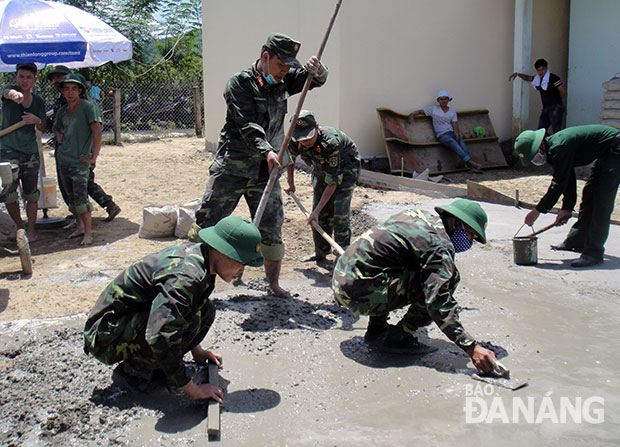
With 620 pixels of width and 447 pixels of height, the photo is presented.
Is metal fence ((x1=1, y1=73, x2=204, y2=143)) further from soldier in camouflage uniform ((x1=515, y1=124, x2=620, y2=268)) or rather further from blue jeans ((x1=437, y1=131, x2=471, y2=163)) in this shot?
soldier in camouflage uniform ((x1=515, y1=124, x2=620, y2=268))

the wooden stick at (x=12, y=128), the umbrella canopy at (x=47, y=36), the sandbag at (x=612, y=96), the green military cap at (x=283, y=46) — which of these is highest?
the umbrella canopy at (x=47, y=36)

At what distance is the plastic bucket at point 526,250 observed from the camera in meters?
5.82

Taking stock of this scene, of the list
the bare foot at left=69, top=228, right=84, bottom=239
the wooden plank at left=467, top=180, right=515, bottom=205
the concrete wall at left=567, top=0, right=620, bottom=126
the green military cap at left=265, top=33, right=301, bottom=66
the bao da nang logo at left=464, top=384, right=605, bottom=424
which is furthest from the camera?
the concrete wall at left=567, top=0, right=620, bottom=126

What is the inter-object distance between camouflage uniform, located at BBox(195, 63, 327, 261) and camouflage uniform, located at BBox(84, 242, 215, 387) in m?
1.59

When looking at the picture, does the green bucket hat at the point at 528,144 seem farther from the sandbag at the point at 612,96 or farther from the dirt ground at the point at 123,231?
the sandbag at the point at 612,96

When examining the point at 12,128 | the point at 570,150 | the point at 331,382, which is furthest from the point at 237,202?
the point at 12,128

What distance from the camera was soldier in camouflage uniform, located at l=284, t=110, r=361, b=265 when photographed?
5480 millimetres

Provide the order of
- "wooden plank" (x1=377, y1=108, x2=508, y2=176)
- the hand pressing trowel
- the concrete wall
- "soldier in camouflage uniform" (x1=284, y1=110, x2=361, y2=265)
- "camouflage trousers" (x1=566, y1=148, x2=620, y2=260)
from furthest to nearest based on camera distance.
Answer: the concrete wall
"wooden plank" (x1=377, y1=108, x2=508, y2=176)
"camouflage trousers" (x1=566, y1=148, x2=620, y2=260)
"soldier in camouflage uniform" (x1=284, y1=110, x2=361, y2=265)
the hand pressing trowel

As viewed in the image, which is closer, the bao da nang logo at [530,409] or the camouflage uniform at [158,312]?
the camouflage uniform at [158,312]

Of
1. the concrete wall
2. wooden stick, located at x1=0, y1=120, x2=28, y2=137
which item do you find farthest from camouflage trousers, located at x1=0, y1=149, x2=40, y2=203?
the concrete wall

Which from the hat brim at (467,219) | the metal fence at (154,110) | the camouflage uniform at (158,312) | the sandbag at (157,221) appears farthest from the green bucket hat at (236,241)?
the metal fence at (154,110)

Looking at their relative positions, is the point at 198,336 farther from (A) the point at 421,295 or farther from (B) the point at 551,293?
(B) the point at 551,293

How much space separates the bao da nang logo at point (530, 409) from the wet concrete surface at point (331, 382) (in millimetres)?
10

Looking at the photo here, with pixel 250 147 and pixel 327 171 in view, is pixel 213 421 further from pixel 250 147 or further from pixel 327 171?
pixel 327 171
